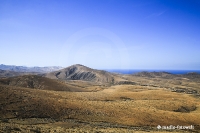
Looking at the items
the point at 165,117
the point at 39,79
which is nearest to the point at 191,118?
the point at 165,117

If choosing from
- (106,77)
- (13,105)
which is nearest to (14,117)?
(13,105)

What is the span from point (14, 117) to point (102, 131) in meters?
11.0

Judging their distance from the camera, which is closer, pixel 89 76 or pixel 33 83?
pixel 33 83

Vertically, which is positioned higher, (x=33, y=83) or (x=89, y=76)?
(x=33, y=83)

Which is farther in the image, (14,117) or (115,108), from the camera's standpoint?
(115,108)

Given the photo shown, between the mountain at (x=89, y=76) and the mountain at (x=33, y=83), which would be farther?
the mountain at (x=89, y=76)

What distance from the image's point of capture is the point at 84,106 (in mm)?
25500

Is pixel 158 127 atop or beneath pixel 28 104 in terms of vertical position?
beneath

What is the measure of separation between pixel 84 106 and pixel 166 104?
17726 mm

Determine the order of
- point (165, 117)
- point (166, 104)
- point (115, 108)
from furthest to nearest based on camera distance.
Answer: point (166, 104)
point (115, 108)
point (165, 117)

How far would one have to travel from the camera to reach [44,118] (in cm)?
2020

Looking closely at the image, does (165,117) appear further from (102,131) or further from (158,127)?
(102,131)

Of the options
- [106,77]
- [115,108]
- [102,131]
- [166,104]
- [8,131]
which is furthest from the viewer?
[106,77]

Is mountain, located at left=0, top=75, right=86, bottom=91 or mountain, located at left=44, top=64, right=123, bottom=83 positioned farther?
mountain, located at left=44, top=64, right=123, bottom=83
